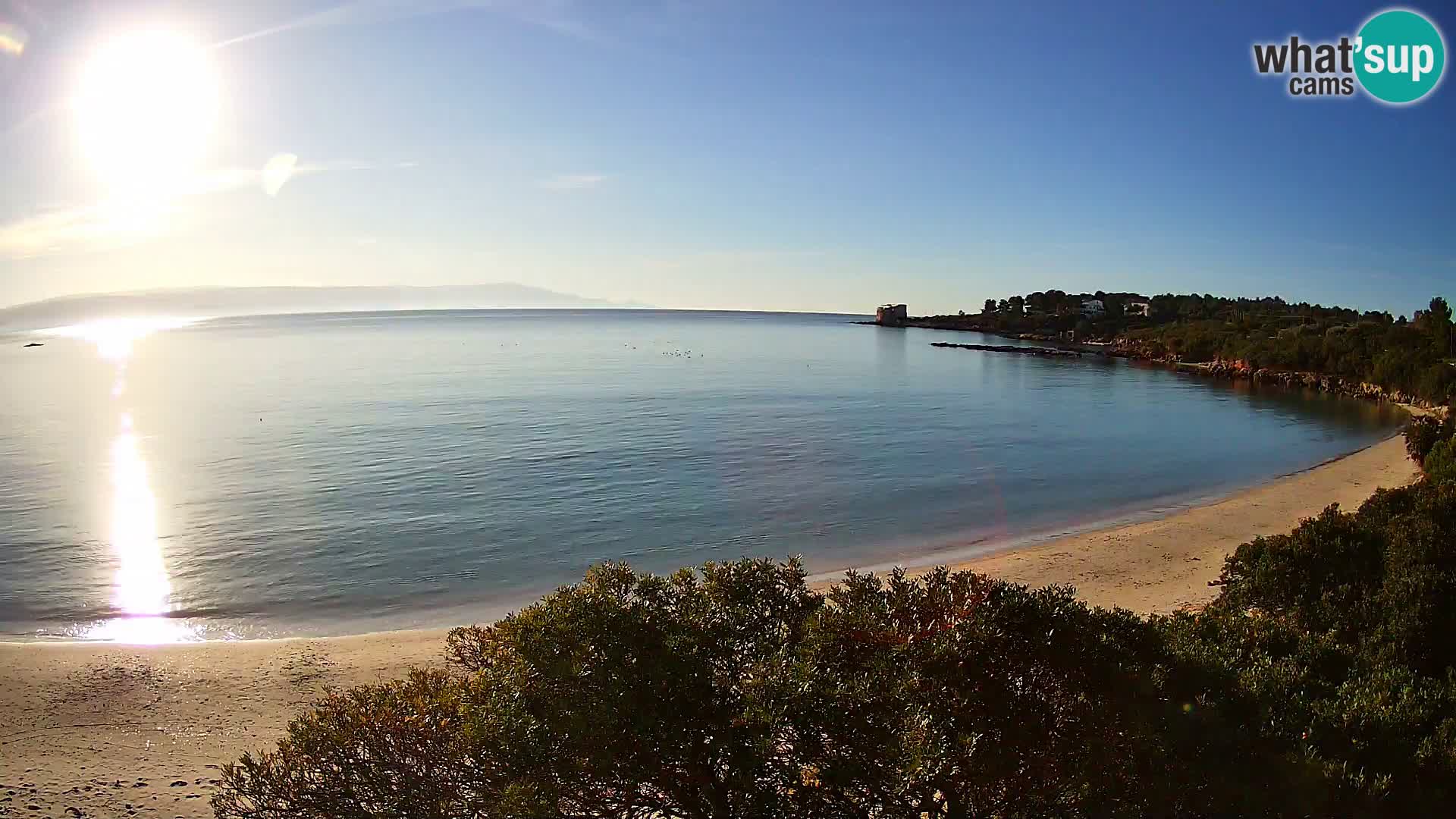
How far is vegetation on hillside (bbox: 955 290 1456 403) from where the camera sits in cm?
5153

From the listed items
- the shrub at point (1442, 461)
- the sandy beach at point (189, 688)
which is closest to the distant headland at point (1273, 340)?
the shrub at point (1442, 461)

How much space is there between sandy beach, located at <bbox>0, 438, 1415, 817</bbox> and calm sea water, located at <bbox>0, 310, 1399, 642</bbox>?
1923mm

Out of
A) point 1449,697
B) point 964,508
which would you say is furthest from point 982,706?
point 964,508

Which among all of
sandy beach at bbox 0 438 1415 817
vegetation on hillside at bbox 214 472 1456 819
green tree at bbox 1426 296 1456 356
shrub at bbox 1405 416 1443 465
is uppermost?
green tree at bbox 1426 296 1456 356

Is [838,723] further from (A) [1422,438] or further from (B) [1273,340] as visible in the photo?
(B) [1273,340]

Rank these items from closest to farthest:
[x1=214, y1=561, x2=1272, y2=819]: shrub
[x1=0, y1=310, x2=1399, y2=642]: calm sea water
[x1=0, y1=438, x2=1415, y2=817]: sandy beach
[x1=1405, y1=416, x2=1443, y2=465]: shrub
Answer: [x1=214, y1=561, x2=1272, y2=819]: shrub → [x1=0, y1=438, x2=1415, y2=817]: sandy beach → [x1=0, y1=310, x2=1399, y2=642]: calm sea water → [x1=1405, y1=416, x2=1443, y2=465]: shrub

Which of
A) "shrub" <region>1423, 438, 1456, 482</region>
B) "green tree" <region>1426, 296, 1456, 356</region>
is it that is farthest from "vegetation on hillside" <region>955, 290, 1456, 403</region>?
"shrub" <region>1423, 438, 1456, 482</region>

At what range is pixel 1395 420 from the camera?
4253cm

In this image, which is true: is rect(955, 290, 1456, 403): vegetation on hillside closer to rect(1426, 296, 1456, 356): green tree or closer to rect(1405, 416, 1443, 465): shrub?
rect(1426, 296, 1456, 356): green tree

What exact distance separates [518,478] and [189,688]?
1706 cm

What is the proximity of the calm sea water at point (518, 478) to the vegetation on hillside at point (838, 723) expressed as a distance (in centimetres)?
1097

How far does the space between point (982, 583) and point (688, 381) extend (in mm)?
60508

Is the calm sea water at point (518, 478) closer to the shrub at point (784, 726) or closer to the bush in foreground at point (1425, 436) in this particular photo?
the bush in foreground at point (1425, 436)

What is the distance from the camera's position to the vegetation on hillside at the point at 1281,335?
51.5 metres
